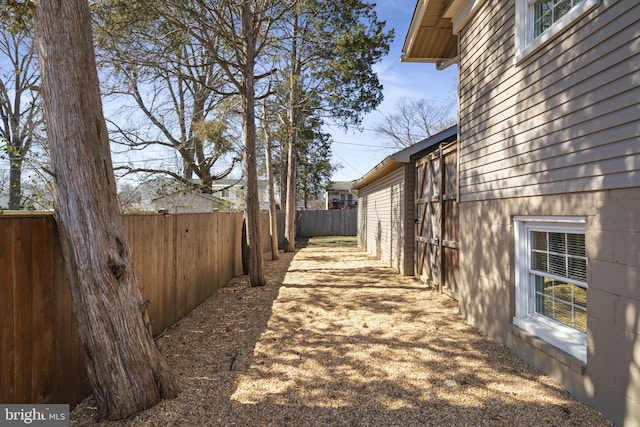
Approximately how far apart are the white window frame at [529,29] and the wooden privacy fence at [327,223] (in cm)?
2150

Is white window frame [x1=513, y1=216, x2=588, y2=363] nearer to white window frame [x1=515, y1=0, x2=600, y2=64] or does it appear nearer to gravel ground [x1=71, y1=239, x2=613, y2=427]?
gravel ground [x1=71, y1=239, x2=613, y2=427]

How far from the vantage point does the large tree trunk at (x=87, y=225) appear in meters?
2.79

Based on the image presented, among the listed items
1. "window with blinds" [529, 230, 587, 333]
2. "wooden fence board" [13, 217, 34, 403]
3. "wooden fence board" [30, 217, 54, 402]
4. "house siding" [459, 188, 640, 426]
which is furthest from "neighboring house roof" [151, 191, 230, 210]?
"house siding" [459, 188, 640, 426]

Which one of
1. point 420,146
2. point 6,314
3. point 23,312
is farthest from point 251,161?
point 6,314

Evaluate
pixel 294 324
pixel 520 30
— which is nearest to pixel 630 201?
pixel 520 30

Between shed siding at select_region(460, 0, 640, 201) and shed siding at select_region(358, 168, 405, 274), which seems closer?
shed siding at select_region(460, 0, 640, 201)

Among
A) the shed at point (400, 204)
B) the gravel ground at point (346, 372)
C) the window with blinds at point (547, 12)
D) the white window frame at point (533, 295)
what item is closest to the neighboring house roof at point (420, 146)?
the shed at point (400, 204)

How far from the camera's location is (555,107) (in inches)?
140

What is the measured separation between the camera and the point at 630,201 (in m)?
2.75

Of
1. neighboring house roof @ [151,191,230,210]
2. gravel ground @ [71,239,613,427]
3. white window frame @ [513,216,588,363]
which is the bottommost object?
gravel ground @ [71,239,613,427]

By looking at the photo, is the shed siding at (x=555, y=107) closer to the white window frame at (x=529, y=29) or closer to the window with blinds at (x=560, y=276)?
the white window frame at (x=529, y=29)

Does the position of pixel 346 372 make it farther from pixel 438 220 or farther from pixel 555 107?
pixel 438 220

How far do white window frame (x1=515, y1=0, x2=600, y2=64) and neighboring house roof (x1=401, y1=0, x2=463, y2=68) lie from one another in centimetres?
181

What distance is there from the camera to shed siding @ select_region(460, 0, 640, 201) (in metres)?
2.81
